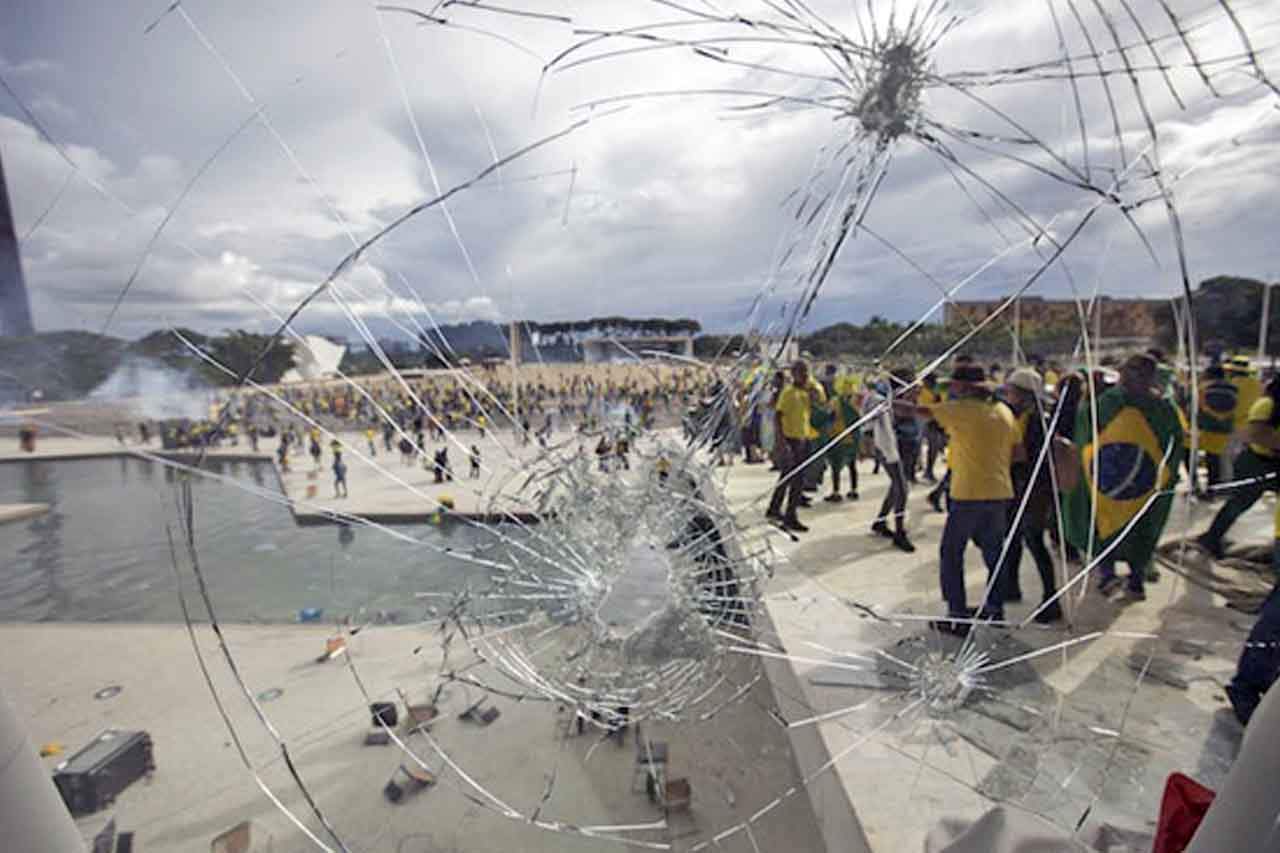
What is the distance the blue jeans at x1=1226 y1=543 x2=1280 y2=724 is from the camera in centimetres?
206

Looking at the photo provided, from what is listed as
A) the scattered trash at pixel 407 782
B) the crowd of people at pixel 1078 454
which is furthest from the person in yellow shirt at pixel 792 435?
the scattered trash at pixel 407 782

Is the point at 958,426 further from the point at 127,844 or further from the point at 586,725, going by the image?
the point at 127,844

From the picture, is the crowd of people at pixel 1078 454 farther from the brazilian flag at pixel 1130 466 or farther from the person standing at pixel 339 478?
the person standing at pixel 339 478

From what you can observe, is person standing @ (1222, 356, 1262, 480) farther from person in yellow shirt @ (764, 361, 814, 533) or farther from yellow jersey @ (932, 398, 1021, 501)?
person in yellow shirt @ (764, 361, 814, 533)

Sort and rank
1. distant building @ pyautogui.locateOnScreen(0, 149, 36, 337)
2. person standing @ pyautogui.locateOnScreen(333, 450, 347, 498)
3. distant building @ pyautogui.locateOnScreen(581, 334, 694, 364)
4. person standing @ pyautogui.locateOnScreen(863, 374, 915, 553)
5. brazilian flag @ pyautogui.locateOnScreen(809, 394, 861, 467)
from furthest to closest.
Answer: person standing @ pyautogui.locateOnScreen(333, 450, 347, 498), brazilian flag @ pyautogui.locateOnScreen(809, 394, 861, 467), person standing @ pyautogui.locateOnScreen(863, 374, 915, 553), distant building @ pyautogui.locateOnScreen(581, 334, 694, 364), distant building @ pyautogui.locateOnScreen(0, 149, 36, 337)

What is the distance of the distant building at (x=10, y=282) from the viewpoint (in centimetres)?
151

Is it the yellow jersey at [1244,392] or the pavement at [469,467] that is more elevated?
the yellow jersey at [1244,392]

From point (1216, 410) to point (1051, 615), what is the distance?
1.49 m

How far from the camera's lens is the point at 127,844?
8.50 ft

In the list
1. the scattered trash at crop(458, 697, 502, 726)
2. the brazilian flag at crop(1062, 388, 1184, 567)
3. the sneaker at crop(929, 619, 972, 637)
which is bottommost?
the scattered trash at crop(458, 697, 502, 726)

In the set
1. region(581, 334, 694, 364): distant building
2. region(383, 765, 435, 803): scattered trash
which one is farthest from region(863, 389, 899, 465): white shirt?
region(383, 765, 435, 803): scattered trash

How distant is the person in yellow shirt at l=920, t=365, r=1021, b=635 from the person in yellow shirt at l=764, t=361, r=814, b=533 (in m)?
1.61

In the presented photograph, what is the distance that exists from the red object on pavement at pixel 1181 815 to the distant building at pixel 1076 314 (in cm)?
148

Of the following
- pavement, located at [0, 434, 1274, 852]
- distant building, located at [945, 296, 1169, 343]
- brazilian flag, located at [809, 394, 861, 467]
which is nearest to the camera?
pavement, located at [0, 434, 1274, 852]
